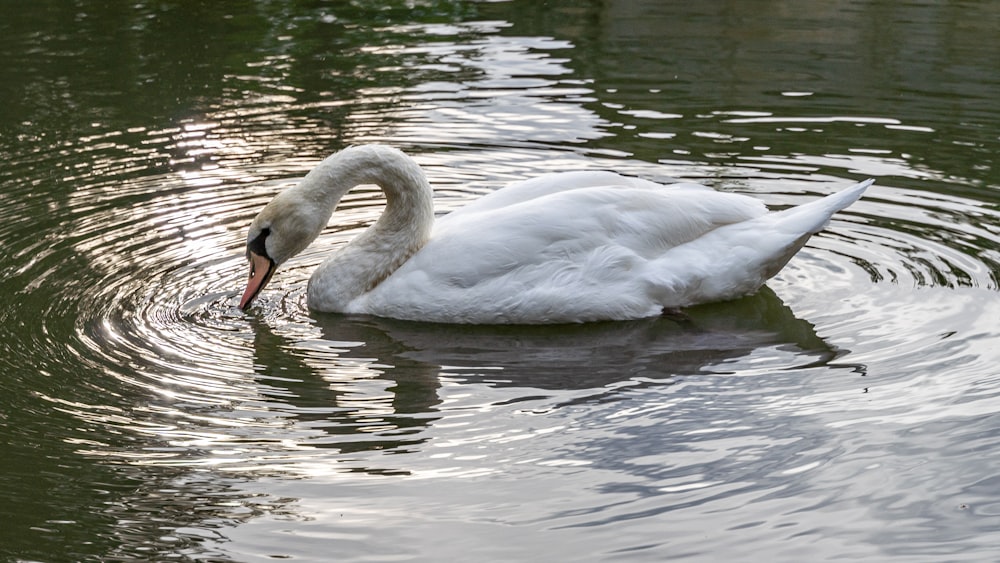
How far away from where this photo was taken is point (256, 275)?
8.12m

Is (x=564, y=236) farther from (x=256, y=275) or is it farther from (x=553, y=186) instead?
(x=256, y=275)

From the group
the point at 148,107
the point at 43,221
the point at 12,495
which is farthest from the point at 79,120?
the point at 12,495

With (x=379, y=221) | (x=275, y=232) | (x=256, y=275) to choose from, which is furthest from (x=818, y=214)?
(x=256, y=275)

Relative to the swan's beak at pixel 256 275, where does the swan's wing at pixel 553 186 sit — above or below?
above

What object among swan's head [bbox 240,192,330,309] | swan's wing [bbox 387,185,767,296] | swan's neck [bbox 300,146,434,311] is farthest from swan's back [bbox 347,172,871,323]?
swan's head [bbox 240,192,330,309]

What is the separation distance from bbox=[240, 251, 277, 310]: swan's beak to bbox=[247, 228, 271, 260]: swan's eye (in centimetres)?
2

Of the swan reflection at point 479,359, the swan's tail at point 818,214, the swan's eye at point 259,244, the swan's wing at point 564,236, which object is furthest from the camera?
the swan's eye at point 259,244

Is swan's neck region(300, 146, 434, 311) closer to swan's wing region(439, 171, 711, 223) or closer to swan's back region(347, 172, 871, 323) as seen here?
swan's back region(347, 172, 871, 323)

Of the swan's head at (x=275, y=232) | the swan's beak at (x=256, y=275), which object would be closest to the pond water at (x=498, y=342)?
the swan's beak at (x=256, y=275)

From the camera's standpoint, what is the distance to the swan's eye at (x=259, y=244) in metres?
8.07

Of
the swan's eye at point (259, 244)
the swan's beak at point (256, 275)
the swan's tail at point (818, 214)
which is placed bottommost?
the swan's beak at point (256, 275)

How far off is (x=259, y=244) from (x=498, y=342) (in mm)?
1549

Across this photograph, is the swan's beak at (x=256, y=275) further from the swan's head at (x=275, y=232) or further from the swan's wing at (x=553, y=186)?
the swan's wing at (x=553, y=186)

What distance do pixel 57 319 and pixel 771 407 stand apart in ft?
13.5
